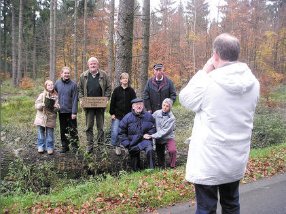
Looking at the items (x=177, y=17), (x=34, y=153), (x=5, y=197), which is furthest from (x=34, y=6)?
(x=5, y=197)

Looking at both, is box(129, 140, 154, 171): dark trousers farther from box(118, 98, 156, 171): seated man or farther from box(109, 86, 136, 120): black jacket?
box(109, 86, 136, 120): black jacket

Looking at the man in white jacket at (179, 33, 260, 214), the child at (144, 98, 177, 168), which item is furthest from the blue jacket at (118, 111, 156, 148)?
the man in white jacket at (179, 33, 260, 214)

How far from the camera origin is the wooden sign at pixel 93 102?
30.0ft

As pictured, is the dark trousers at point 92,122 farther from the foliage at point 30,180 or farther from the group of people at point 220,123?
the group of people at point 220,123

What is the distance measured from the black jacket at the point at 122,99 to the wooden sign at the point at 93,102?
242 millimetres

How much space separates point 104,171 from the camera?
8.63 meters

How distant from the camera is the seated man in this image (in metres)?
8.47

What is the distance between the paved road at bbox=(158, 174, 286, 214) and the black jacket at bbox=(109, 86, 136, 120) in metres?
3.35

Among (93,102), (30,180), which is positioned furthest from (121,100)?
(30,180)

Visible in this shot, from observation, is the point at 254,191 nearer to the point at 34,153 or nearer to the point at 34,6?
the point at 34,153

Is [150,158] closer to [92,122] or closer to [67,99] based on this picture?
[92,122]

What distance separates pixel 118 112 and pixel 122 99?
345 millimetres

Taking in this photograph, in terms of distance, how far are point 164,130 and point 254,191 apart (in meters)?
2.52

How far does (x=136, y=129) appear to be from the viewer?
8539 mm
